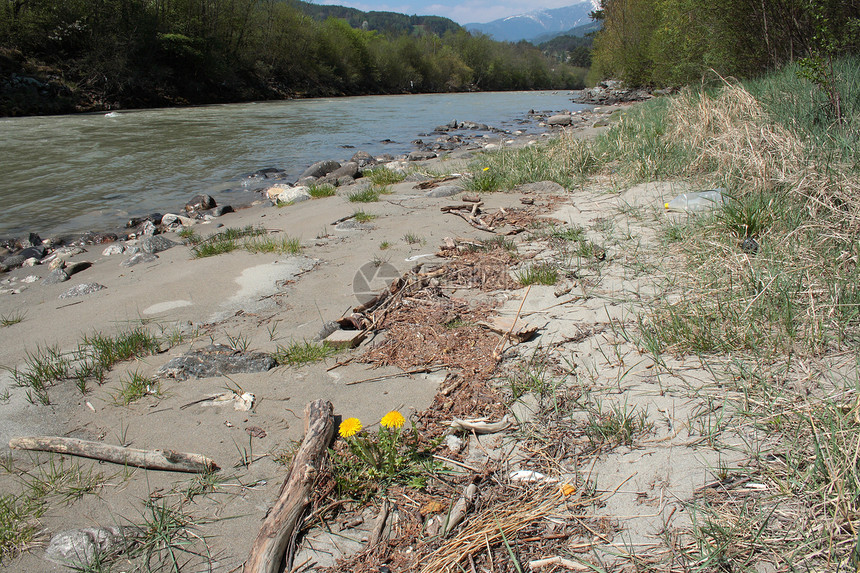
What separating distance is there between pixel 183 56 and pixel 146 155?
27.0 metres

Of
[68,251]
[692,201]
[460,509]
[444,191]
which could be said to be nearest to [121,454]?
[460,509]

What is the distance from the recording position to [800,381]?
1909mm

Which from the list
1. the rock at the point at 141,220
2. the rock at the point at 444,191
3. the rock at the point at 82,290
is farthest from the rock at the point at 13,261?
the rock at the point at 444,191

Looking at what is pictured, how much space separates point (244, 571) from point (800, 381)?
2082mm

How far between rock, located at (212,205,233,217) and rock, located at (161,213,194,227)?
0.47m

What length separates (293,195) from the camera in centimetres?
857

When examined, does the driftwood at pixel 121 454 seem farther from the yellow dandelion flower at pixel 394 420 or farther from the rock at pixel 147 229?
the rock at pixel 147 229

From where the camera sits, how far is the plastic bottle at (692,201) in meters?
4.32

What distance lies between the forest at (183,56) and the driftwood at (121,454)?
2776 centimetres

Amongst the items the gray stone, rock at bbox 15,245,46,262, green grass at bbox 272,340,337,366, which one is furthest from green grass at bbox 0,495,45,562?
the gray stone

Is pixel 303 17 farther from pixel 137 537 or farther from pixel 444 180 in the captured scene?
pixel 137 537

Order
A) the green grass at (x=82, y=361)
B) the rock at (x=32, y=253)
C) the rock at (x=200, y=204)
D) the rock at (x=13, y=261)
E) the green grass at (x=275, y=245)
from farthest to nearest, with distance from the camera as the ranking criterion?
the rock at (x=200, y=204) < the rock at (x=32, y=253) < the rock at (x=13, y=261) < the green grass at (x=275, y=245) < the green grass at (x=82, y=361)

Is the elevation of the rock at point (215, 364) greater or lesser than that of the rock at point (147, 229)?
lesser

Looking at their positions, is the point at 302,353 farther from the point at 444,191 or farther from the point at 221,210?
the point at 221,210
